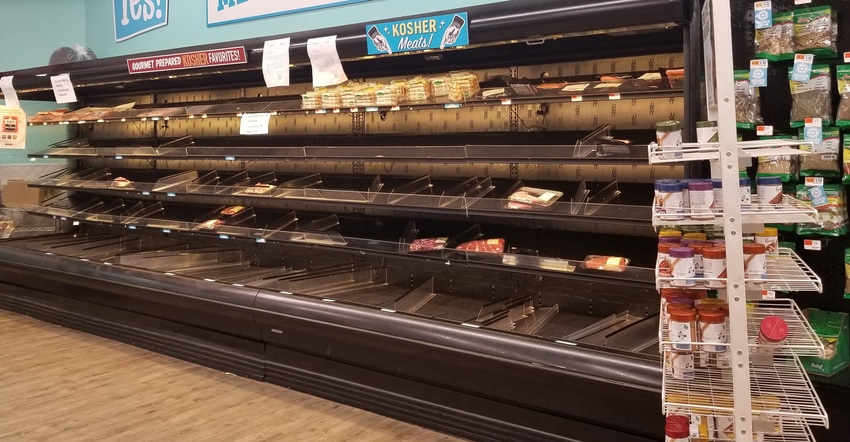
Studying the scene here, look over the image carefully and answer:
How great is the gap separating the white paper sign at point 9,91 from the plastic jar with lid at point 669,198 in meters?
6.05

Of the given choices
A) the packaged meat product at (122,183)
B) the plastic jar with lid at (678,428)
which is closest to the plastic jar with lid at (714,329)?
the plastic jar with lid at (678,428)

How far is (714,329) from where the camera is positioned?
82.6 inches

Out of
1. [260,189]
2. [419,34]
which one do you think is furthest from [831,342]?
[260,189]

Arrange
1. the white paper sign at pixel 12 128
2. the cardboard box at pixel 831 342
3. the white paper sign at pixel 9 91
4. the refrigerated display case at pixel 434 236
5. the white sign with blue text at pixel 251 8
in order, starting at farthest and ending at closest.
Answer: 1. the white paper sign at pixel 12 128
2. the white paper sign at pixel 9 91
3. the white sign with blue text at pixel 251 8
4. the refrigerated display case at pixel 434 236
5. the cardboard box at pixel 831 342

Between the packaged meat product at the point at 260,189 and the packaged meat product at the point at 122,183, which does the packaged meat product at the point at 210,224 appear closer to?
the packaged meat product at the point at 260,189

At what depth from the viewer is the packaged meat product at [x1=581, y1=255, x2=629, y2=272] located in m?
3.21

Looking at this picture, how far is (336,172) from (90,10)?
12.9 feet

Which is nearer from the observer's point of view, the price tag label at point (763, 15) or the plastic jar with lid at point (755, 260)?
the plastic jar with lid at point (755, 260)

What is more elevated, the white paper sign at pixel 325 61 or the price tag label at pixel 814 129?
the white paper sign at pixel 325 61

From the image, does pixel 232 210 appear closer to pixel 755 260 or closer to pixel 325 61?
pixel 325 61

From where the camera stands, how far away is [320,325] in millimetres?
3953

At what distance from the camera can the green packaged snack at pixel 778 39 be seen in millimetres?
3025

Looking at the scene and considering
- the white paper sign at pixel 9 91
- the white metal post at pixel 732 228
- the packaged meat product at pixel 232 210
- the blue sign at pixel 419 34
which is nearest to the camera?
the white metal post at pixel 732 228

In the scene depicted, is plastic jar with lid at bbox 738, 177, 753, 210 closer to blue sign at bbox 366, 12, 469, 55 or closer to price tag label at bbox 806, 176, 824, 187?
price tag label at bbox 806, 176, 824, 187
